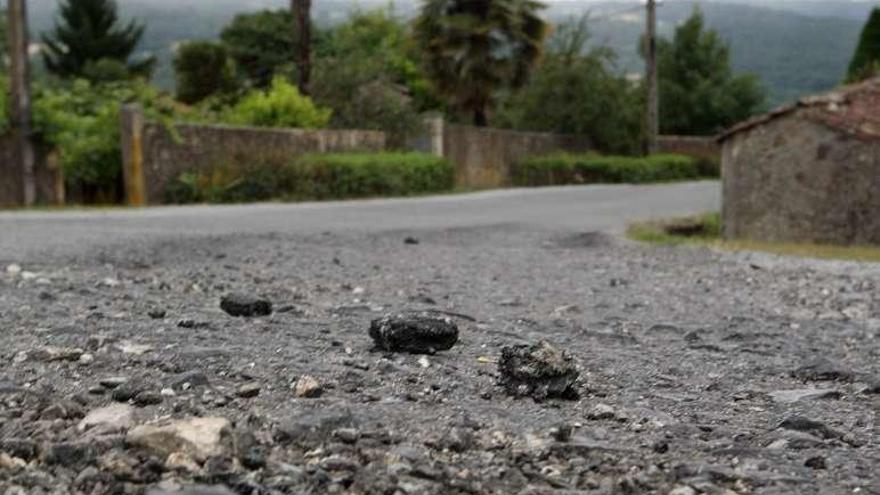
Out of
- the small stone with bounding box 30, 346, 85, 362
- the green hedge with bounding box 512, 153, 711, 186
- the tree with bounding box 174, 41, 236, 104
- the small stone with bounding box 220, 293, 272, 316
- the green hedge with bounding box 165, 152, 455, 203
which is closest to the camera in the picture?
the small stone with bounding box 30, 346, 85, 362

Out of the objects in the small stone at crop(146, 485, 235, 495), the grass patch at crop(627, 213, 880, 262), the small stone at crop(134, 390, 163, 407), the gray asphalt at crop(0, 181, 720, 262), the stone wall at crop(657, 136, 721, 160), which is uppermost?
the stone wall at crop(657, 136, 721, 160)

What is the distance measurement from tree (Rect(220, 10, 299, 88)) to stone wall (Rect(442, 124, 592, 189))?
15.8 metres

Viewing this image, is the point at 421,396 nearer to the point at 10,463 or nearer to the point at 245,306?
the point at 10,463

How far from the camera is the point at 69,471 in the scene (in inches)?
115

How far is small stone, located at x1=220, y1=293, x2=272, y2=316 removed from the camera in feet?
18.9

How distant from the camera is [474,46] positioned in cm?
3891

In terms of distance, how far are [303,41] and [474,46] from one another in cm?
Answer: 1043

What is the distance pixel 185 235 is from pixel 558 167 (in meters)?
25.3

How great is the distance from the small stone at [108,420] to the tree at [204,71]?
141ft

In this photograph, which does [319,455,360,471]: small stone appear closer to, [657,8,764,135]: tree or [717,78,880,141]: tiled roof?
[717,78,880,141]: tiled roof

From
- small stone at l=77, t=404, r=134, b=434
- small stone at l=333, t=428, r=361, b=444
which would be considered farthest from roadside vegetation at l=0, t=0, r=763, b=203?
small stone at l=333, t=428, r=361, b=444

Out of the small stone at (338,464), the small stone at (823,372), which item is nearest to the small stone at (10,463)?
the small stone at (338,464)

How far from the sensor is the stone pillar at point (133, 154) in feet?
68.2

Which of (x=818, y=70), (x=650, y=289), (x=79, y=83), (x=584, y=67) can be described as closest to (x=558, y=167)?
(x=584, y=67)
